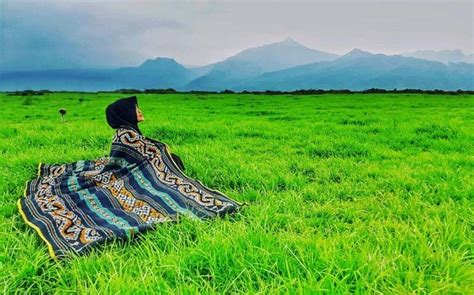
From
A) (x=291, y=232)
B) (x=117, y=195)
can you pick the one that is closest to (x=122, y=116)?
(x=117, y=195)

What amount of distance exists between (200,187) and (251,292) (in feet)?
7.83

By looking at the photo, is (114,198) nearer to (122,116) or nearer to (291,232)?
(122,116)

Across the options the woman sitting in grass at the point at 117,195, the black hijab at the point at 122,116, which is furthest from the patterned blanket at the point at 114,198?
the black hijab at the point at 122,116

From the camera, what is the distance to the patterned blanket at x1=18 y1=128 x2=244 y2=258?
341cm

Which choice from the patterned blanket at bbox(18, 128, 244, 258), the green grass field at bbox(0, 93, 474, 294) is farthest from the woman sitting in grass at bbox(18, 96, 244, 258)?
the green grass field at bbox(0, 93, 474, 294)

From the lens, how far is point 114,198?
432 cm

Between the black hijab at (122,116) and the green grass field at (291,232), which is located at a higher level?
the black hijab at (122,116)

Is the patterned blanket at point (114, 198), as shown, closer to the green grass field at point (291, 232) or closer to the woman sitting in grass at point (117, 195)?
the woman sitting in grass at point (117, 195)

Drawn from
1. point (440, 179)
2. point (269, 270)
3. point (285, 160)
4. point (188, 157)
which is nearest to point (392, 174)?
point (440, 179)

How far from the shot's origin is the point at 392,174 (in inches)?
213

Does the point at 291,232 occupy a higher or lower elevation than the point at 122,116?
lower

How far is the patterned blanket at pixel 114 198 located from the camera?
134 inches

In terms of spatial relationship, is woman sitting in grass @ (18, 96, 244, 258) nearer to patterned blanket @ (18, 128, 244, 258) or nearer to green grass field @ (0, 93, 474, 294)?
patterned blanket @ (18, 128, 244, 258)

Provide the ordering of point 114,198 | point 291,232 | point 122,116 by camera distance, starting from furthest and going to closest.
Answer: point 122,116
point 114,198
point 291,232
